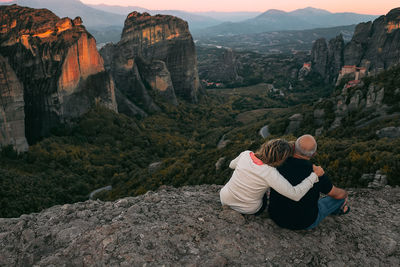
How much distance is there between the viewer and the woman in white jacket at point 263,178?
5.89m

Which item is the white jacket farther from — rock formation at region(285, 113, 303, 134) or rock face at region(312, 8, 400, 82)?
rock face at region(312, 8, 400, 82)

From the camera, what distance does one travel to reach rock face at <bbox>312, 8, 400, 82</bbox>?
85250 millimetres

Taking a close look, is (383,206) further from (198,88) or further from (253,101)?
(253,101)

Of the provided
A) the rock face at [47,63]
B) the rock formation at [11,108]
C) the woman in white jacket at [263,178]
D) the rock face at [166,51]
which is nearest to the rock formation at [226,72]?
the rock face at [166,51]

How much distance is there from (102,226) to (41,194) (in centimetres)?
2338

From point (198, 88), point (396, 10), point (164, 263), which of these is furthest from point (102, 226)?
point (396, 10)

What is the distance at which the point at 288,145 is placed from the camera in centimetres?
597

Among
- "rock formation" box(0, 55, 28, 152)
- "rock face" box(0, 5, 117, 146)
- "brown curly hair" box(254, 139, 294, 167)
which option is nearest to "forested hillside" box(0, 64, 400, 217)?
"rock formation" box(0, 55, 28, 152)

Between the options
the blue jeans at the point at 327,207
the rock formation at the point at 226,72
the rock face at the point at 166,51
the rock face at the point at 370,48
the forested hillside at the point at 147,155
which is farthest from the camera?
the rock formation at the point at 226,72

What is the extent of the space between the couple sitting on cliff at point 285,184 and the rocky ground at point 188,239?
435 millimetres

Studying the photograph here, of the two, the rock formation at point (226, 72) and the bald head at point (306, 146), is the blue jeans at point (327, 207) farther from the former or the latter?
the rock formation at point (226, 72)

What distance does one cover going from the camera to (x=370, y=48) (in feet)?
298

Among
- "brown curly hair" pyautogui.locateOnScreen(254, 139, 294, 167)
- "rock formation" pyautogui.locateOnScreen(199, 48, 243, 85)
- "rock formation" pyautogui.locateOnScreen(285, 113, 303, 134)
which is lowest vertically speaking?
"rock formation" pyautogui.locateOnScreen(199, 48, 243, 85)

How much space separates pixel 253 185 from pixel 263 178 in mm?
362
